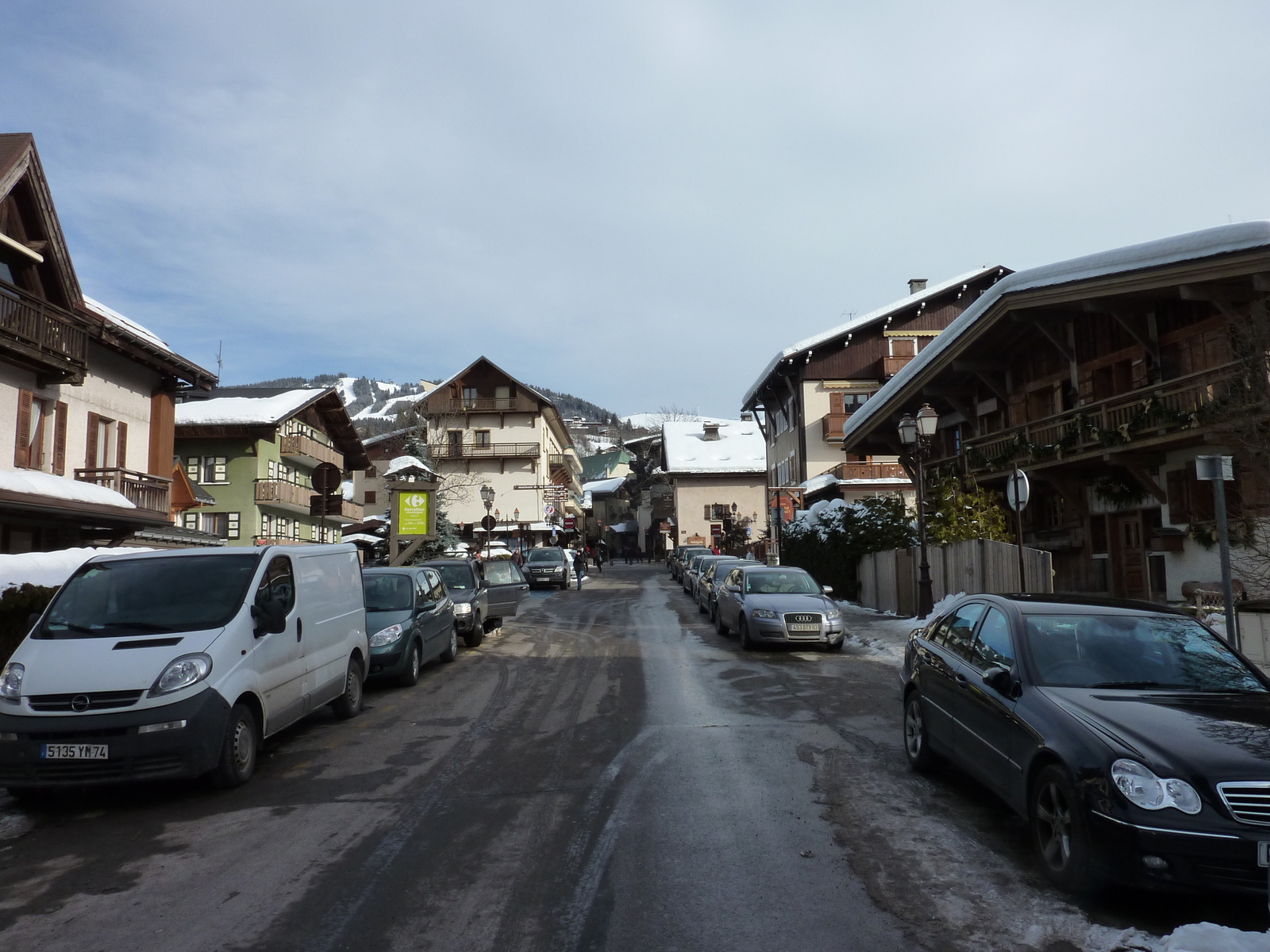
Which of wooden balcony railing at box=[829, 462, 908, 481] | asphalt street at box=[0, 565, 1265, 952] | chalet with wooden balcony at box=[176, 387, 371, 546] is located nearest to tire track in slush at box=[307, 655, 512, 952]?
asphalt street at box=[0, 565, 1265, 952]

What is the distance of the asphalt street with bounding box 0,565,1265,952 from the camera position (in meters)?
4.50

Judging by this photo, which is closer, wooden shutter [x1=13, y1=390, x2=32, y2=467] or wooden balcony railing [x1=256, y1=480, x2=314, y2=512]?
wooden shutter [x1=13, y1=390, x2=32, y2=467]

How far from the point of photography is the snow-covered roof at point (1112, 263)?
52.6ft

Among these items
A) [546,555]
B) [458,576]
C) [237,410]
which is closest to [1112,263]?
[458,576]

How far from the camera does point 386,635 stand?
1230 centimetres

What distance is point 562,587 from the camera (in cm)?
4112

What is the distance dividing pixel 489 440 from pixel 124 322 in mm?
46954

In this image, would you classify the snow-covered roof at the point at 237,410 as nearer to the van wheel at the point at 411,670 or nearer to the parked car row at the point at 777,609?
the parked car row at the point at 777,609

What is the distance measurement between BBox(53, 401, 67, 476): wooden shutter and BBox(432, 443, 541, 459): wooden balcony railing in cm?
4825

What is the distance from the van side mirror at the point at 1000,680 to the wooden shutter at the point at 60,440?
22.0 metres

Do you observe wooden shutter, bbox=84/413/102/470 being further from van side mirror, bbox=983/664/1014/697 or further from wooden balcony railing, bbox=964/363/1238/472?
van side mirror, bbox=983/664/1014/697

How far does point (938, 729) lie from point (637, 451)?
379ft

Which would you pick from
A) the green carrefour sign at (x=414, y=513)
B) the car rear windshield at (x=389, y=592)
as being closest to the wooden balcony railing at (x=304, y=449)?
the green carrefour sign at (x=414, y=513)

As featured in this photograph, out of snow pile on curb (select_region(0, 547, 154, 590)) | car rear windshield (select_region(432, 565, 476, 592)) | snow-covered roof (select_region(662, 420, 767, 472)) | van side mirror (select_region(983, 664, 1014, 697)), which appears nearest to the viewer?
van side mirror (select_region(983, 664, 1014, 697))
